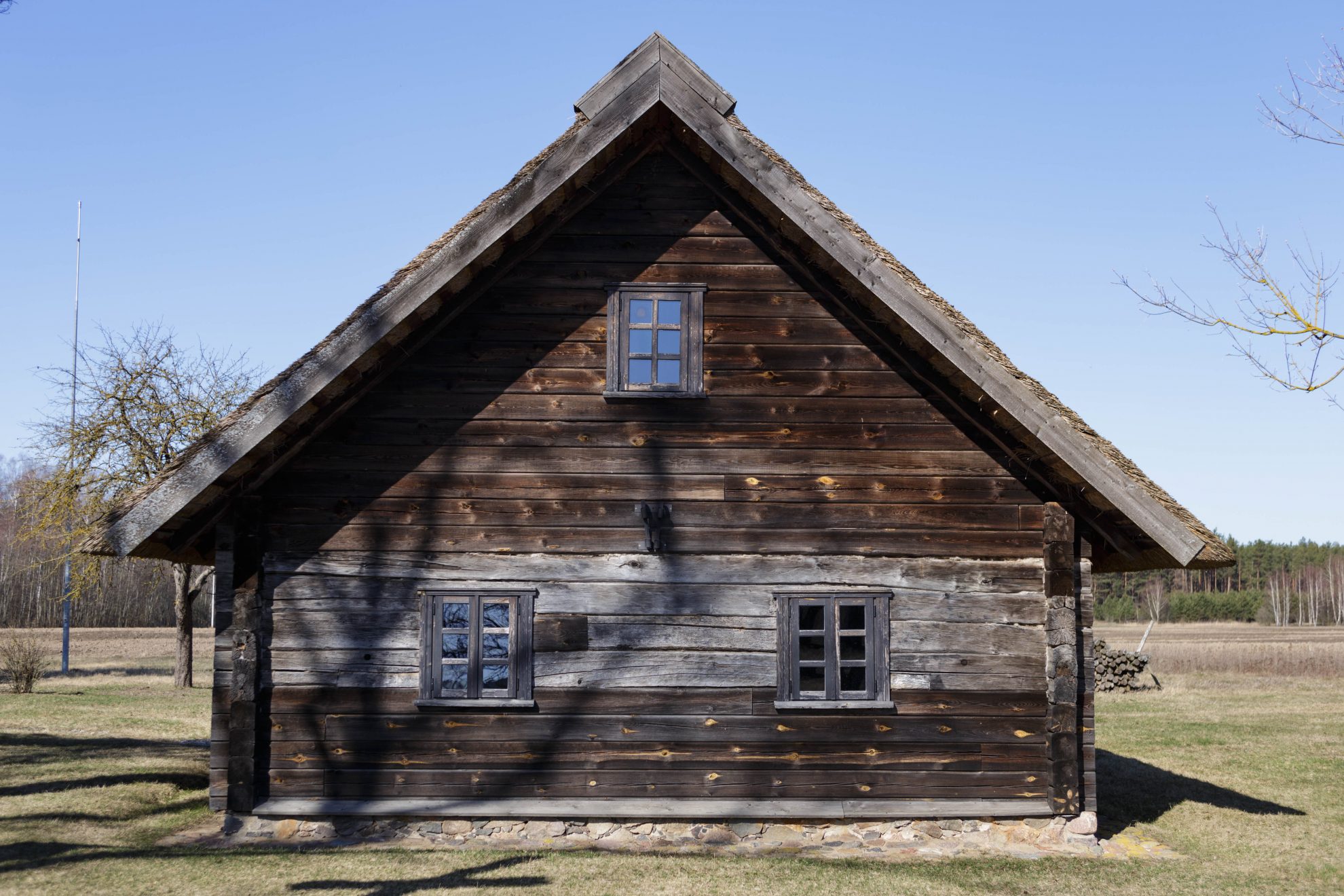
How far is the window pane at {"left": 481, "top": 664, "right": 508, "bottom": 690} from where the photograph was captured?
1030 centimetres

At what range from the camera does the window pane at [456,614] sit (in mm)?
10297

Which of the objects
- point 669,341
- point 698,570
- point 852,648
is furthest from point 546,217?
point 852,648

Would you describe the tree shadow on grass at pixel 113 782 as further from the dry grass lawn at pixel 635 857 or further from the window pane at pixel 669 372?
the window pane at pixel 669 372

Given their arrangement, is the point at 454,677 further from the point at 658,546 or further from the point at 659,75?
the point at 659,75

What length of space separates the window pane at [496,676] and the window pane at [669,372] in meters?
3.26

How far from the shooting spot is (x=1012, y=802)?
33.5 feet

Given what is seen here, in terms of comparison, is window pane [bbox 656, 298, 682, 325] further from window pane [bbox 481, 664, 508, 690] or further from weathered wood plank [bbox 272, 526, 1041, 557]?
window pane [bbox 481, 664, 508, 690]

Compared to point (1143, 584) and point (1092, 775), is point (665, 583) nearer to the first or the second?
point (1092, 775)

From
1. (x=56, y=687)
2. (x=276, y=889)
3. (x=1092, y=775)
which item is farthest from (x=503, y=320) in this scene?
(x=56, y=687)

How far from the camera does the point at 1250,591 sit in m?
94.8

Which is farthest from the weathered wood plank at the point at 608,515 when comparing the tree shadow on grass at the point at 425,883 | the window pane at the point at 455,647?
the tree shadow on grass at the point at 425,883

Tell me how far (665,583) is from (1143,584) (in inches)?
4867

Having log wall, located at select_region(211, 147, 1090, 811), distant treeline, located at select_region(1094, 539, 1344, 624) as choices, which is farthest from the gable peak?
distant treeline, located at select_region(1094, 539, 1344, 624)

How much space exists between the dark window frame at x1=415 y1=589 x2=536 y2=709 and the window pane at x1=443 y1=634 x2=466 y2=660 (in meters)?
0.06
